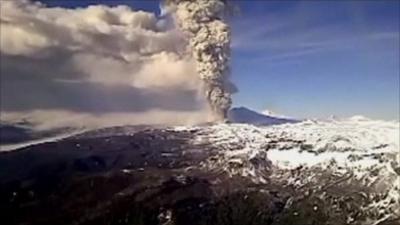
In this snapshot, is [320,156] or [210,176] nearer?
[210,176]

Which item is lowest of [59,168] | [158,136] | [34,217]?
[34,217]

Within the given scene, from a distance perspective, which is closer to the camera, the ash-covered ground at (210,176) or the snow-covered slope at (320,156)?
the ash-covered ground at (210,176)

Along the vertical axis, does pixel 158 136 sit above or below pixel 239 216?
above

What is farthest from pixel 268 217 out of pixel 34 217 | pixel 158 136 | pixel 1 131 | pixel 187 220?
pixel 1 131

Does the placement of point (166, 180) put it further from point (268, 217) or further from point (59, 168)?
point (59, 168)

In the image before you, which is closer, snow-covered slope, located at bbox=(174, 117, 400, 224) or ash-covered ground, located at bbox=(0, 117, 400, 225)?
ash-covered ground, located at bbox=(0, 117, 400, 225)

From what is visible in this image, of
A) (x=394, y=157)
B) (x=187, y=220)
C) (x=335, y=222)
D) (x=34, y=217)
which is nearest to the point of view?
(x=34, y=217)

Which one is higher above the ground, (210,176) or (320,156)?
(320,156)

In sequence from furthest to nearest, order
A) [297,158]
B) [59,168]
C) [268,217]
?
[297,158] < [268,217] < [59,168]
